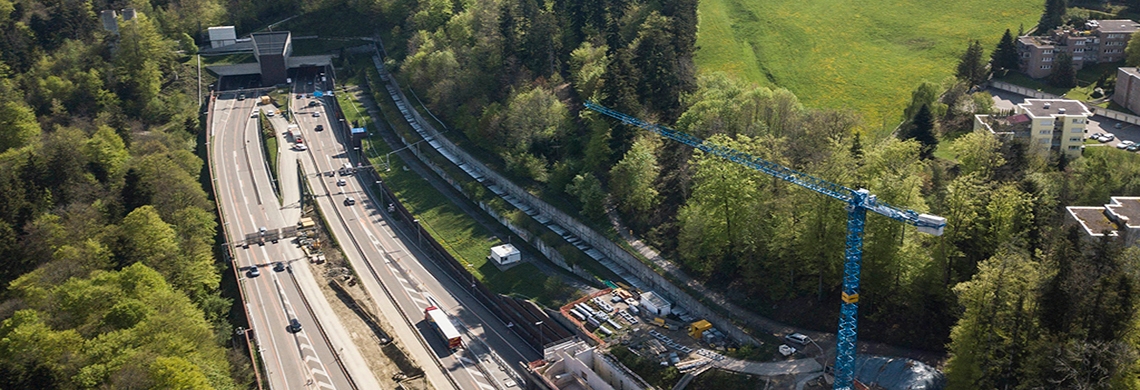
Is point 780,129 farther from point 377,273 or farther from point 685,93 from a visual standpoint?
point 377,273

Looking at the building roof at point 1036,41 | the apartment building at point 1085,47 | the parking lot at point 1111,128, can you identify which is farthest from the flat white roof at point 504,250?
the building roof at point 1036,41

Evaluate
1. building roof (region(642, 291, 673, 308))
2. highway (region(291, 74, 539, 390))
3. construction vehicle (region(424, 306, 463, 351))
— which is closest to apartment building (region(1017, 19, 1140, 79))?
building roof (region(642, 291, 673, 308))

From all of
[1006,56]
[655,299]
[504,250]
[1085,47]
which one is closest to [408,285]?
[504,250]

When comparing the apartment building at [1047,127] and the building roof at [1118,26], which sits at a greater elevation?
the building roof at [1118,26]

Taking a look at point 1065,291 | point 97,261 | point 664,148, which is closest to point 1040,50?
point 664,148

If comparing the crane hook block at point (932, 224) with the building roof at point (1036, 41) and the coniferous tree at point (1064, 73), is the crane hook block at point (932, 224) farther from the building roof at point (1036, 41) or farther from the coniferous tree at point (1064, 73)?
the building roof at point (1036, 41)

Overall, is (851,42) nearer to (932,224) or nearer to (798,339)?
(798,339)
